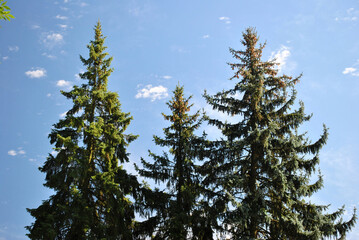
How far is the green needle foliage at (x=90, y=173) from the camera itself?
12984mm

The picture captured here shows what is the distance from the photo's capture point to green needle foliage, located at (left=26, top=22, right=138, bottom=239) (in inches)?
511

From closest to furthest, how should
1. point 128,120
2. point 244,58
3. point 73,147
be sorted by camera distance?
point 73,147, point 128,120, point 244,58

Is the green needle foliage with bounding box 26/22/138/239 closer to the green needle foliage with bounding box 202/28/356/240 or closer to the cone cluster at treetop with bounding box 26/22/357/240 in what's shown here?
the cone cluster at treetop with bounding box 26/22/357/240

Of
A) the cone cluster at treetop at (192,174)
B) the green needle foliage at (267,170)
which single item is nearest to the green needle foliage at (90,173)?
the cone cluster at treetop at (192,174)

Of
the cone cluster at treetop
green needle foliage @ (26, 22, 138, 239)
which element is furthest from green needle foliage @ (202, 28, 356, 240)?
green needle foliage @ (26, 22, 138, 239)

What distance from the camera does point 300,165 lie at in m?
13.5

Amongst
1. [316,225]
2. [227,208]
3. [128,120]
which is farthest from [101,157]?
[316,225]

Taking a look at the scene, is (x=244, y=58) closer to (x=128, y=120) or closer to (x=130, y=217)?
(x=128, y=120)

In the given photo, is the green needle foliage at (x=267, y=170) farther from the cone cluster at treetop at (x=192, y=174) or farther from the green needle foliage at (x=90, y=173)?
the green needle foliage at (x=90, y=173)

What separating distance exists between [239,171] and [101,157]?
7.90 meters

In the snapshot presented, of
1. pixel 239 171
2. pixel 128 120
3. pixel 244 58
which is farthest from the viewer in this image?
pixel 244 58

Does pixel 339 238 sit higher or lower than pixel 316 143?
lower

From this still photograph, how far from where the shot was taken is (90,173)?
14.7 metres

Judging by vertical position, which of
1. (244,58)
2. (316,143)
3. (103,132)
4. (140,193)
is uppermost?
(244,58)
